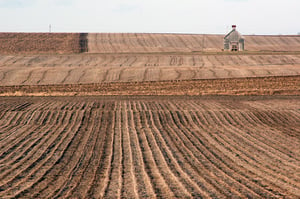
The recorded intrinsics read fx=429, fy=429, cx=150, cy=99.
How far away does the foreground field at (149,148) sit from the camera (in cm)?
1106

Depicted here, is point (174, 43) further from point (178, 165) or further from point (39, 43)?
point (178, 165)

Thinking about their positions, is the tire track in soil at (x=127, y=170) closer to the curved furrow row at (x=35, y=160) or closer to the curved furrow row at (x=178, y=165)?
the curved furrow row at (x=178, y=165)

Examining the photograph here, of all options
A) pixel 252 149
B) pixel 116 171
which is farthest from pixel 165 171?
pixel 252 149

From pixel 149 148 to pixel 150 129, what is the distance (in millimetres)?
3869

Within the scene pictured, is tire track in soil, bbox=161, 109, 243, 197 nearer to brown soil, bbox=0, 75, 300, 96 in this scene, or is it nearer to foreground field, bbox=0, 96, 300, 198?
foreground field, bbox=0, 96, 300, 198

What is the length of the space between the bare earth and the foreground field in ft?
0.13

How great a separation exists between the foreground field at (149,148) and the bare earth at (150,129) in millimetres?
41

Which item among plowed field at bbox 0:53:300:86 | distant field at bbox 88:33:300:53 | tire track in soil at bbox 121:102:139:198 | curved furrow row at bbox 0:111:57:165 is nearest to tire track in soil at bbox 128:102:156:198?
tire track in soil at bbox 121:102:139:198

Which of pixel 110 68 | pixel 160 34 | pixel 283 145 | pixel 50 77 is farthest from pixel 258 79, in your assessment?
pixel 160 34

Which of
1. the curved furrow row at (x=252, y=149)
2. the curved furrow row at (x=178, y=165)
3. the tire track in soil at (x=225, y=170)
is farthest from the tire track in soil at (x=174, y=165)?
the curved furrow row at (x=252, y=149)

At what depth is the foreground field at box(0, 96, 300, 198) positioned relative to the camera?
11.1 metres

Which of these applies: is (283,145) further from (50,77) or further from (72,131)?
(50,77)

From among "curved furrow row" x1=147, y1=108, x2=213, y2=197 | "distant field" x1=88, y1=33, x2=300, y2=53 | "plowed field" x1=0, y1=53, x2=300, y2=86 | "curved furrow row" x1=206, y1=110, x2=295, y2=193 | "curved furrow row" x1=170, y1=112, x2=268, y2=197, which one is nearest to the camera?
"curved furrow row" x1=147, y1=108, x2=213, y2=197

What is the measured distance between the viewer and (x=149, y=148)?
16.0 metres
